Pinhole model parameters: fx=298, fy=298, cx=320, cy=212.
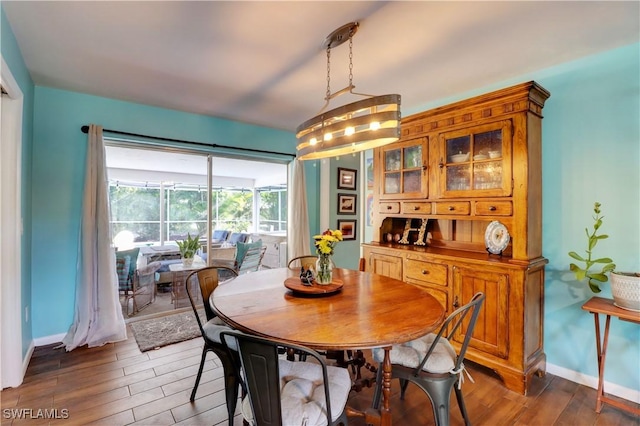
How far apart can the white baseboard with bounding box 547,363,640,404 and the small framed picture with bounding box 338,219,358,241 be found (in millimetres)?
3042

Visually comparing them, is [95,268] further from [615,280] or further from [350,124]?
[615,280]

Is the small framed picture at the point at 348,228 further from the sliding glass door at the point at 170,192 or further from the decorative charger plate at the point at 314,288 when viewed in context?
the decorative charger plate at the point at 314,288

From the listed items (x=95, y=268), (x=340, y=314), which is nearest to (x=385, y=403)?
(x=340, y=314)

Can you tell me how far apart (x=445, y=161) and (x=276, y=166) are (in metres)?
2.71

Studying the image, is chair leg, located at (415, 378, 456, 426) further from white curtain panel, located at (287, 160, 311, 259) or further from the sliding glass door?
the sliding glass door

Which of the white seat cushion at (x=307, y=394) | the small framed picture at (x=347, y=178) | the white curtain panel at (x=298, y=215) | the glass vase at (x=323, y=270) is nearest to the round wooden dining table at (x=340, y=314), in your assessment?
the glass vase at (x=323, y=270)

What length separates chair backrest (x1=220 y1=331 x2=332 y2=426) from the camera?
114 cm

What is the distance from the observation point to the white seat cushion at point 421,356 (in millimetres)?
1611

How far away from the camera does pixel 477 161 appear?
8.62 ft

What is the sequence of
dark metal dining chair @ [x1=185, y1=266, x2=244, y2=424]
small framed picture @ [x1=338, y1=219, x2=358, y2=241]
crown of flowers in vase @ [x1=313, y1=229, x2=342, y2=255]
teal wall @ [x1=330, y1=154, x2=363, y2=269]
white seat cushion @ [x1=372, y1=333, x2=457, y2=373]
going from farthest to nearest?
1. small framed picture @ [x1=338, y1=219, x2=358, y2=241]
2. teal wall @ [x1=330, y1=154, x2=363, y2=269]
3. crown of flowers in vase @ [x1=313, y1=229, x2=342, y2=255]
4. dark metal dining chair @ [x1=185, y1=266, x2=244, y2=424]
5. white seat cushion @ [x1=372, y1=333, x2=457, y2=373]

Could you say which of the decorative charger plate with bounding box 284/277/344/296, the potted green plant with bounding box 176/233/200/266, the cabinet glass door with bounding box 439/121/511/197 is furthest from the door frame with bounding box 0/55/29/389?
the cabinet glass door with bounding box 439/121/511/197

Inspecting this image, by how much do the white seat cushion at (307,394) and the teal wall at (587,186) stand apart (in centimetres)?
211

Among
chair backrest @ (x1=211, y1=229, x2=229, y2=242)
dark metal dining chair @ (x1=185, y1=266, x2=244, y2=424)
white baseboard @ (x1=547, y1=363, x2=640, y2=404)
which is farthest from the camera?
chair backrest @ (x1=211, y1=229, x2=229, y2=242)

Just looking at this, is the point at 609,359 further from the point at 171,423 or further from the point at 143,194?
the point at 143,194
